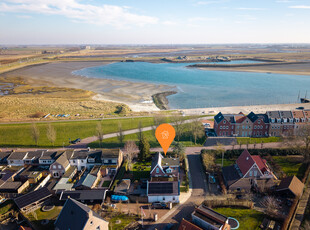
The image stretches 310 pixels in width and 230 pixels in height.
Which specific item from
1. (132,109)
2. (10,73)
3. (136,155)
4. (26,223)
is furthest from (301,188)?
(10,73)

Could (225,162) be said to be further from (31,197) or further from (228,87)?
(228,87)

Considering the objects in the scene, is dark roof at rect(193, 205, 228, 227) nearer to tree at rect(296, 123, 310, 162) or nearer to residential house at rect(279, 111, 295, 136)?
tree at rect(296, 123, 310, 162)

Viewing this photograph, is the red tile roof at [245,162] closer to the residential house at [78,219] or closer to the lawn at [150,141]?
the lawn at [150,141]

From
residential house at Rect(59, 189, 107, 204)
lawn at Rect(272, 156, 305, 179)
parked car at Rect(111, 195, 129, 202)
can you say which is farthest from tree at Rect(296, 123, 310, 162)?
residential house at Rect(59, 189, 107, 204)

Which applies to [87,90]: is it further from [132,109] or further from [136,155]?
[136,155]

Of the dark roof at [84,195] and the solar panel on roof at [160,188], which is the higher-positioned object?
the solar panel on roof at [160,188]

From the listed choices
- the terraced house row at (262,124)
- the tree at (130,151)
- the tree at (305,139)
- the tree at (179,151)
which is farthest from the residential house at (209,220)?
the terraced house row at (262,124)
